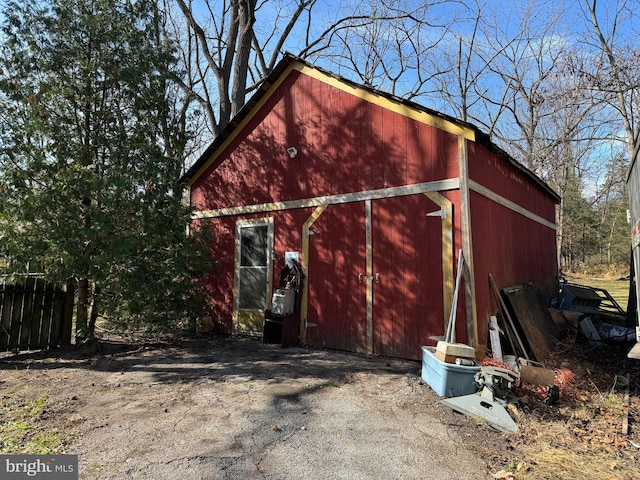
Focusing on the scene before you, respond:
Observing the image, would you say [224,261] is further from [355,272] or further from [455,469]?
[455,469]

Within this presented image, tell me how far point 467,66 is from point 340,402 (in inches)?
876

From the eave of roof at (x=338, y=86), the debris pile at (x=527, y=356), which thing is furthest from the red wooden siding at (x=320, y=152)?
the debris pile at (x=527, y=356)

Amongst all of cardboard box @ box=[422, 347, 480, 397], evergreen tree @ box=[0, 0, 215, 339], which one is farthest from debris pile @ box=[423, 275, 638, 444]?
evergreen tree @ box=[0, 0, 215, 339]

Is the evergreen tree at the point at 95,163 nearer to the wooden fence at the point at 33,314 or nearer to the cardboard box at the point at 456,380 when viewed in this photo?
the wooden fence at the point at 33,314

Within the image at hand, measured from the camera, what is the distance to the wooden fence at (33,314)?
6225 millimetres

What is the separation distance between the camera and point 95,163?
651 centimetres

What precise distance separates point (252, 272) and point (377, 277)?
3.00m

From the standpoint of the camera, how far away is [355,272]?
6.91 meters

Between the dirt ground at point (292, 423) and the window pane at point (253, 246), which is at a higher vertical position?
the window pane at point (253, 246)

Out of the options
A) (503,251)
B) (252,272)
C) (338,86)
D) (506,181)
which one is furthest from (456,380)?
(338,86)

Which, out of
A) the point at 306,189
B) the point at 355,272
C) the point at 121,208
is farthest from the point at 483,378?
the point at 121,208

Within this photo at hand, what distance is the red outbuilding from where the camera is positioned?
237 inches

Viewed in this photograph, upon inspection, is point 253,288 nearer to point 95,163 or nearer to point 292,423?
point 95,163

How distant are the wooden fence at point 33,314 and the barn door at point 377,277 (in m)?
4.32
